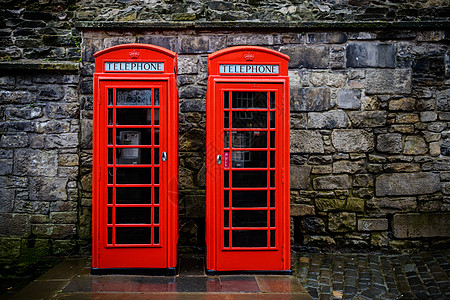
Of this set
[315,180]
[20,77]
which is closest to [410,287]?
[315,180]

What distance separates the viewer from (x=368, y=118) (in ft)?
15.4

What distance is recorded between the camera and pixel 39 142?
461 cm

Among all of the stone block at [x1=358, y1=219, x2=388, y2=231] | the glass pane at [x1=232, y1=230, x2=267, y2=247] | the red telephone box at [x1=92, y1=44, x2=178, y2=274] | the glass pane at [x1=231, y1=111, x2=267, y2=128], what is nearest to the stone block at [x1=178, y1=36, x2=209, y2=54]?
the red telephone box at [x1=92, y1=44, x2=178, y2=274]

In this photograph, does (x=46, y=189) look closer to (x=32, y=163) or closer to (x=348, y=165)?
(x=32, y=163)

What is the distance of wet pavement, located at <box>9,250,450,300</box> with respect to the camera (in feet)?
10.8

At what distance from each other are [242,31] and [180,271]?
3.44 m

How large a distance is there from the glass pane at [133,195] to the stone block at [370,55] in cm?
341

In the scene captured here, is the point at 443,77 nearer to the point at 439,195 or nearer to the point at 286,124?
the point at 439,195

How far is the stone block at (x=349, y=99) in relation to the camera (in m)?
4.71

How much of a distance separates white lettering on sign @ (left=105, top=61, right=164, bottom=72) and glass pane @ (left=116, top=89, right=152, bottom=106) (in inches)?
9.5

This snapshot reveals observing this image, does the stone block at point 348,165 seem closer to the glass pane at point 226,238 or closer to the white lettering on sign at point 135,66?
the glass pane at point 226,238

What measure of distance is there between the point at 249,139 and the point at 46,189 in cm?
308

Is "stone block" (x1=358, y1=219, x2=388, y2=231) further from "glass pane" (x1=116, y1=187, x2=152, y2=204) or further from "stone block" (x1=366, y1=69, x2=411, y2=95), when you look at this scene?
"glass pane" (x1=116, y1=187, x2=152, y2=204)

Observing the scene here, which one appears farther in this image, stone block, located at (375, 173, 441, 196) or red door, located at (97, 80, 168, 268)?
stone block, located at (375, 173, 441, 196)
